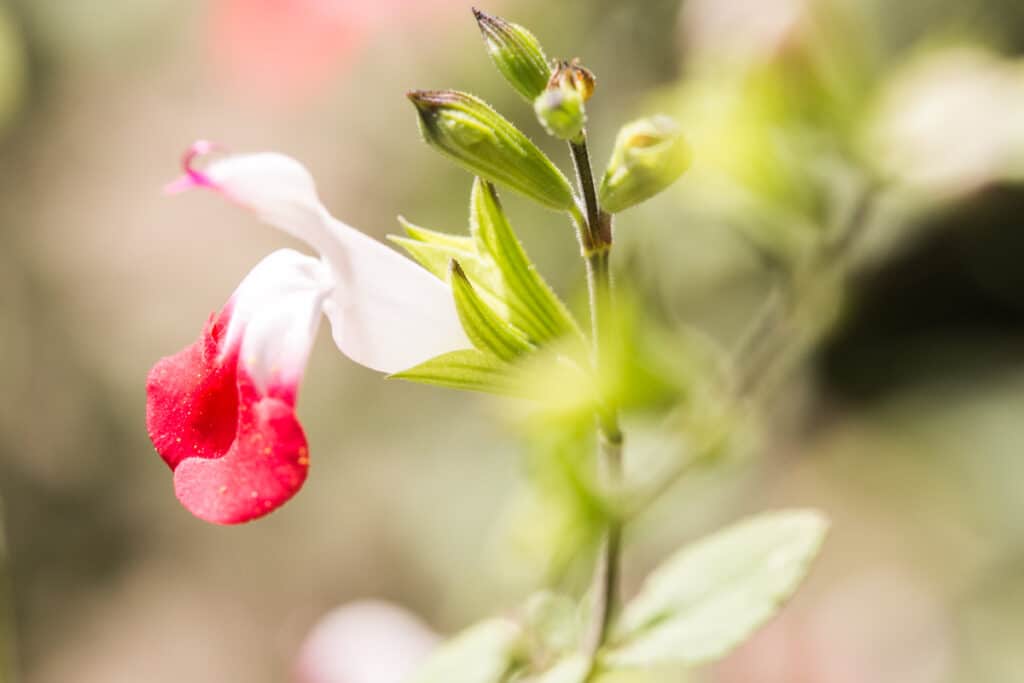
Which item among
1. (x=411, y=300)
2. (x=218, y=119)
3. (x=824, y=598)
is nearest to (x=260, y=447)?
(x=411, y=300)

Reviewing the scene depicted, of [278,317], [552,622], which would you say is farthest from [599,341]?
[552,622]

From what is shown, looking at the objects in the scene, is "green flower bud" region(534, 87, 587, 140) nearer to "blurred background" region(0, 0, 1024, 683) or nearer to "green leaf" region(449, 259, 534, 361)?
"green leaf" region(449, 259, 534, 361)

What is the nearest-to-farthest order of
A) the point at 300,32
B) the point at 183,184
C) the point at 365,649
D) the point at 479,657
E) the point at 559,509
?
the point at 183,184, the point at 479,657, the point at 559,509, the point at 365,649, the point at 300,32

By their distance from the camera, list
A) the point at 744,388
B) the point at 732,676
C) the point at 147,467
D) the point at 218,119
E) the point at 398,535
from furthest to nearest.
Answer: the point at 218,119, the point at 147,467, the point at 398,535, the point at 732,676, the point at 744,388

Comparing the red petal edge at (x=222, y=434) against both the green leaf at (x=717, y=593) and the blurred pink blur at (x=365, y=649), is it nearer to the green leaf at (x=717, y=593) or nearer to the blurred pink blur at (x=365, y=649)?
the green leaf at (x=717, y=593)

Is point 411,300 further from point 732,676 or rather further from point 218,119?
point 218,119

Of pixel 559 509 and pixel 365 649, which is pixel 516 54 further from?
pixel 365 649

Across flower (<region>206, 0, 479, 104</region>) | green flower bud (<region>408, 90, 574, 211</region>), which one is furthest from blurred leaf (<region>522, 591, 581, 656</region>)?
flower (<region>206, 0, 479, 104</region>)

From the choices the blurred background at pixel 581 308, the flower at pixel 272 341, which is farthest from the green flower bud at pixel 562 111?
the blurred background at pixel 581 308
